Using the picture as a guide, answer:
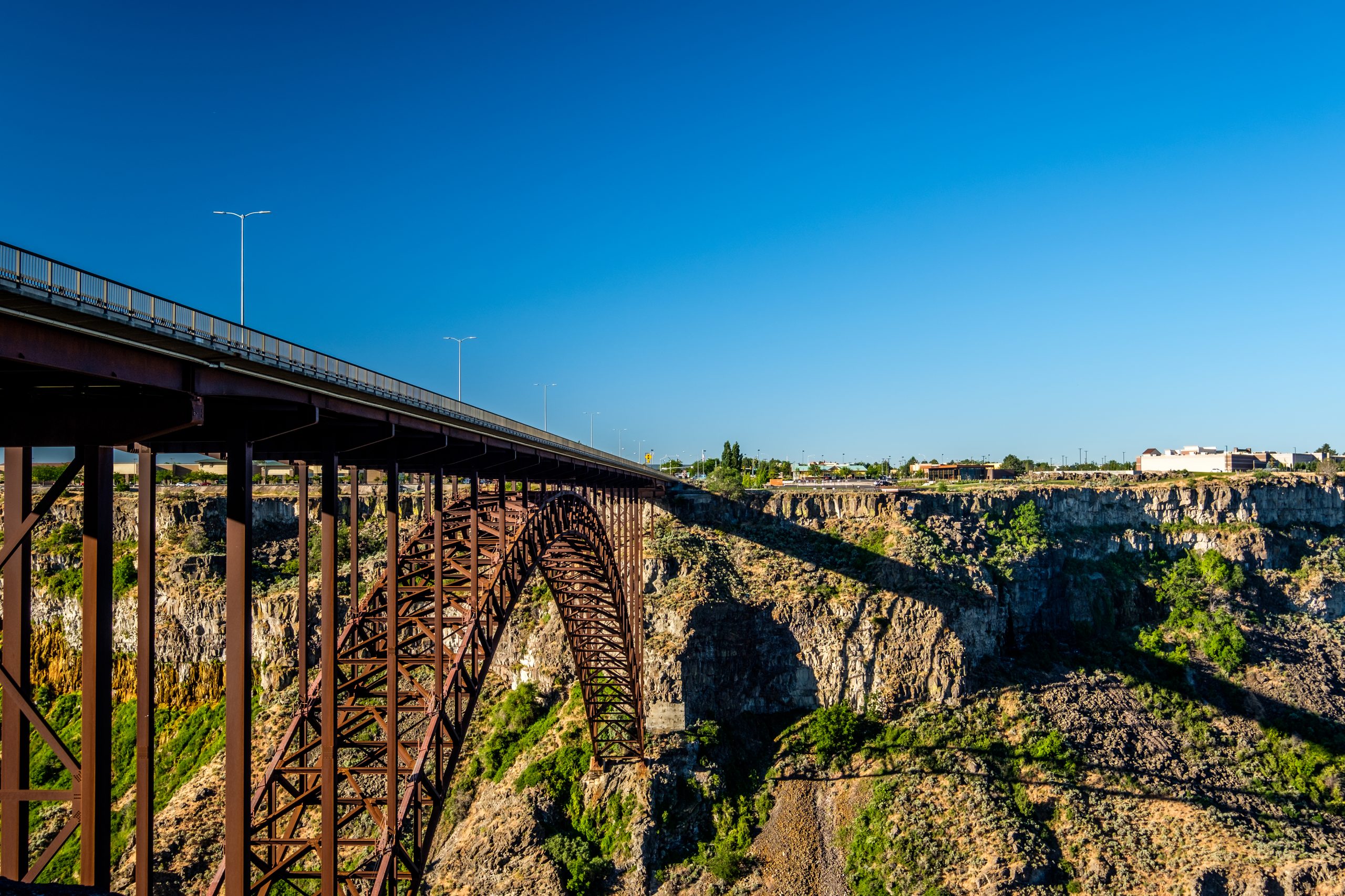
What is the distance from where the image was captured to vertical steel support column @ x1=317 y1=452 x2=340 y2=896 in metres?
16.1

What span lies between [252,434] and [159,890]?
3626 cm

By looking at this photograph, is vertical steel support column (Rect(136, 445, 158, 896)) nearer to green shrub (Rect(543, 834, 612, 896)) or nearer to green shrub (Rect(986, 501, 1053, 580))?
green shrub (Rect(543, 834, 612, 896))

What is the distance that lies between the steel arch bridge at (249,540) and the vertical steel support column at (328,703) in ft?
0.15

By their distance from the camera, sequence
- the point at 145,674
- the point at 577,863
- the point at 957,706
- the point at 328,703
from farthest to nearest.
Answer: the point at 957,706
the point at 577,863
the point at 328,703
the point at 145,674

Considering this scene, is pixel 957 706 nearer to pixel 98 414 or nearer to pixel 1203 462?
pixel 98 414

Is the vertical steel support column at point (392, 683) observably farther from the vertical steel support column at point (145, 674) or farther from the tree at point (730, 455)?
the tree at point (730, 455)

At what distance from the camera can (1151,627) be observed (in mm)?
70625

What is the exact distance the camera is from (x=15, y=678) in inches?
390

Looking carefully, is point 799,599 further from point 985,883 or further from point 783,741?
point 985,883

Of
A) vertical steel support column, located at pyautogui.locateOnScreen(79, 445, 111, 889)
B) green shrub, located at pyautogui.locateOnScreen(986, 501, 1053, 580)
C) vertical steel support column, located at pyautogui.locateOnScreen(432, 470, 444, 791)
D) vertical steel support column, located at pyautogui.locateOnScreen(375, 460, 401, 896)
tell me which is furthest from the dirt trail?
vertical steel support column, located at pyautogui.locateOnScreen(79, 445, 111, 889)

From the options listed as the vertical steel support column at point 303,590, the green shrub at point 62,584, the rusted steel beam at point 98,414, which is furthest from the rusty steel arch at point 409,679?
the green shrub at point 62,584

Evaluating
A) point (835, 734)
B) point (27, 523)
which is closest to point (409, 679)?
point (27, 523)

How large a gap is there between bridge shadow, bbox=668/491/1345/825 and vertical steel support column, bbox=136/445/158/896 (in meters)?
46.9

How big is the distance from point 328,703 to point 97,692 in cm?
727
